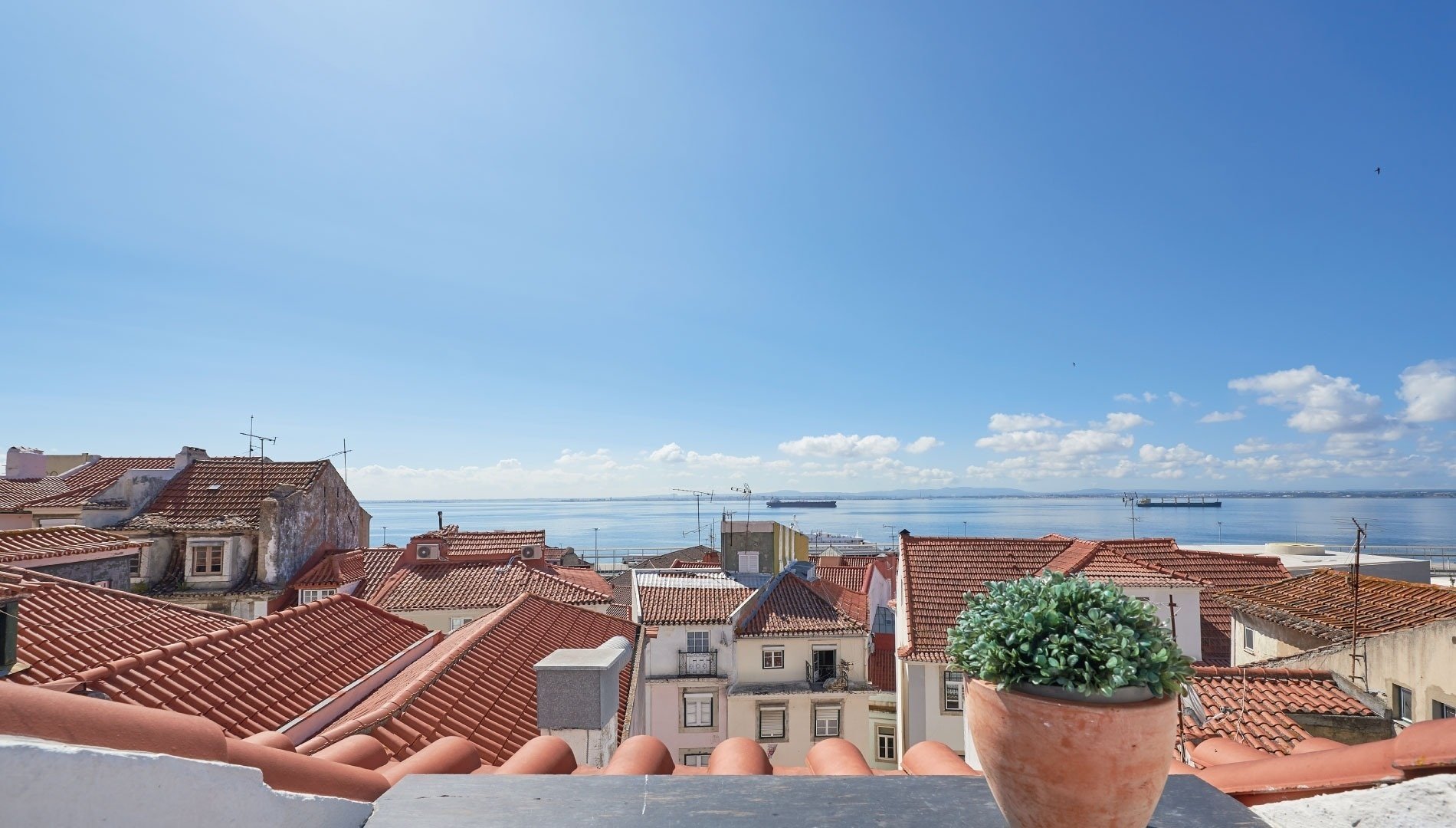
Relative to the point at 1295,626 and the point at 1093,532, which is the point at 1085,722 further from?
the point at 1093,532

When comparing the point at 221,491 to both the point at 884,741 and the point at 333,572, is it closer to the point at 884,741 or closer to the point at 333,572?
the point at 333,572

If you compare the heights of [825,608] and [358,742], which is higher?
[358,742]

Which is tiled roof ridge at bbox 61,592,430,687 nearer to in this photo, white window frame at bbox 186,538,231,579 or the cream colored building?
the cream colored building

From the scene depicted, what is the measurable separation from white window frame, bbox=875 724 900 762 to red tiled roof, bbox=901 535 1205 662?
6.18 metres

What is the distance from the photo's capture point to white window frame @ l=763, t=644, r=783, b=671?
70.4 ft

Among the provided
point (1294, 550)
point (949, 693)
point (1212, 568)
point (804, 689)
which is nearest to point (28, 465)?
point (804, 689)

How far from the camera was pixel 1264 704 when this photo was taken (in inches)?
367

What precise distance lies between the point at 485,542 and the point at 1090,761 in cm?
2925

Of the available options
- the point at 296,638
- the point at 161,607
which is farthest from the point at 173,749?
the point at 161,607

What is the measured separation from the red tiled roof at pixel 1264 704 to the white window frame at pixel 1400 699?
60 cm

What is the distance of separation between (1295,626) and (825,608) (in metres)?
12.6

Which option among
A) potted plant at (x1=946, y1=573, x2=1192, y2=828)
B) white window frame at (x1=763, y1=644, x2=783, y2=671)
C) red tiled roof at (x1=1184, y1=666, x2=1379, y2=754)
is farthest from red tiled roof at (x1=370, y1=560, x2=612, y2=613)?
potted plant at (x1=946, y1=573, x2=1192, y2=828)

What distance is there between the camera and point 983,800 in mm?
2418

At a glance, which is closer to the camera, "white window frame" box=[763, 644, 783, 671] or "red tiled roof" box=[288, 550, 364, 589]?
"white window frame" box=[763, 644, 783, 671]
